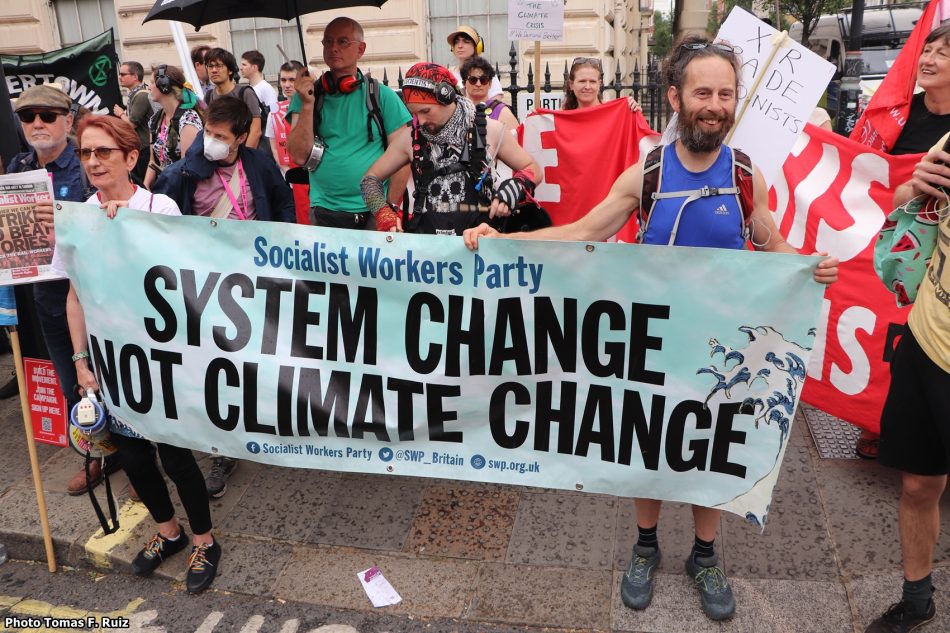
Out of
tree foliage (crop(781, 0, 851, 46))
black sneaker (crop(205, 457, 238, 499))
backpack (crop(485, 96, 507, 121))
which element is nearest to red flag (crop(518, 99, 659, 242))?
backpack (crop(485, 96, 507, 121))

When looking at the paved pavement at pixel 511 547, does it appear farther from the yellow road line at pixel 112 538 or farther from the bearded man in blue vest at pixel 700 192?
the bearded man in blue vest at pixel 700 192

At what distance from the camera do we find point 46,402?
3777 mm

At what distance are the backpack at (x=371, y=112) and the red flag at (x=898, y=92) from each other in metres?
2.61

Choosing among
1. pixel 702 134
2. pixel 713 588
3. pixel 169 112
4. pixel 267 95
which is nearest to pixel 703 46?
pixel 702 134

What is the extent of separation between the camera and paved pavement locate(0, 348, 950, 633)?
3.12 meters

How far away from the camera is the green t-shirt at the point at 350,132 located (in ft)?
14.5

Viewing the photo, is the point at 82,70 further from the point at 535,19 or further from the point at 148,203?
the point at 148,203

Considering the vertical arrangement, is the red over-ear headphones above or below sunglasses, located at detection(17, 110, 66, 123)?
above

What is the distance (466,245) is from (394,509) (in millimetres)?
1627

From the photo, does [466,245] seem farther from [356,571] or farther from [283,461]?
[356,571]

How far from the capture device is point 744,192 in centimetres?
272

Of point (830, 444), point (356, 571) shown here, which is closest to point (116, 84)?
point (356, 571)

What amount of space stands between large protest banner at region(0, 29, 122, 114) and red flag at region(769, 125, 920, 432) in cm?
617

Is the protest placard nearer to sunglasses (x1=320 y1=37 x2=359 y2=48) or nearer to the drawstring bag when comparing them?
sunglasses (x1=320 y1=37 x2=359 y2=48)
